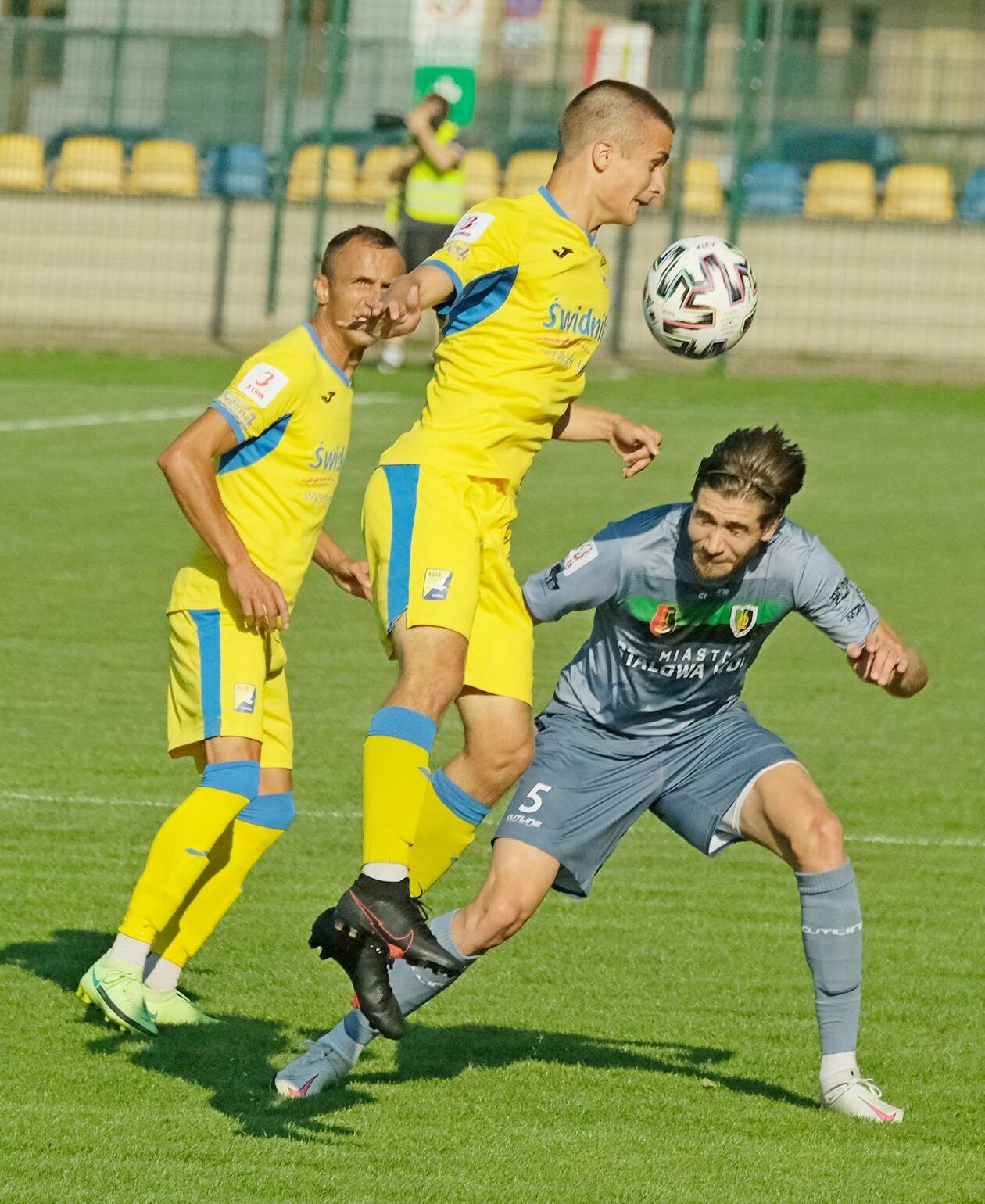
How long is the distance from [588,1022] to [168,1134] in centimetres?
152

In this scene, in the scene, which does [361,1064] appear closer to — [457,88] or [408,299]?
[408,299]

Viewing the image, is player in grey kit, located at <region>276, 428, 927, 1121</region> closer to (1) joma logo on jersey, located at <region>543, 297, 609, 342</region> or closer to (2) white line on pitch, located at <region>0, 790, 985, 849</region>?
(1) joma logo on jersey, located at <region>543, 297, 609, 342</region>

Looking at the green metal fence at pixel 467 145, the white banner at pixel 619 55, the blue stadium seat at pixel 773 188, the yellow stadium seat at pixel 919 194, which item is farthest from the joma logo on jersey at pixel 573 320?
the white banner at pixel 619 55

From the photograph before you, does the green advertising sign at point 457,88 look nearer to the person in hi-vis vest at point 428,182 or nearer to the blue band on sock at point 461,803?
the person in hi-vis vest at point 428,182

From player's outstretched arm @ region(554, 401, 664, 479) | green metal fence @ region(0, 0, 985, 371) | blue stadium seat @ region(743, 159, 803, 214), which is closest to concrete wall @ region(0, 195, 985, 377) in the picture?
green metal fence @ region(0, 0, 985, 371)

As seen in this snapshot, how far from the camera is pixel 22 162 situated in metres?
23.8

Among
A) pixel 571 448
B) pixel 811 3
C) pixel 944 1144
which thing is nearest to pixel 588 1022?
pixel 944 1144

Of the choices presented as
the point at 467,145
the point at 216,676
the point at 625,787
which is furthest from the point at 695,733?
the point at 467,145

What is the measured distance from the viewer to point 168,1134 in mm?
4789

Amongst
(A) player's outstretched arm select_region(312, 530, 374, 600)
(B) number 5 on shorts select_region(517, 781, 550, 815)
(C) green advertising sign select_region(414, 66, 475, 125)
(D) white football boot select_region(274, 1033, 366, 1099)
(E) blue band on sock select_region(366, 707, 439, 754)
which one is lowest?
(D) white football boot select_region(274, 1033, 366, 1099)

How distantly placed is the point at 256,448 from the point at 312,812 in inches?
104

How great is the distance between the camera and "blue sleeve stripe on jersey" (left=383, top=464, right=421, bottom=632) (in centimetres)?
538

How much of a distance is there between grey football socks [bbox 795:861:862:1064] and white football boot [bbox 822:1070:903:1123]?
2.9 inches

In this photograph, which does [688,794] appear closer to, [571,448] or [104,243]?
[571,448]
